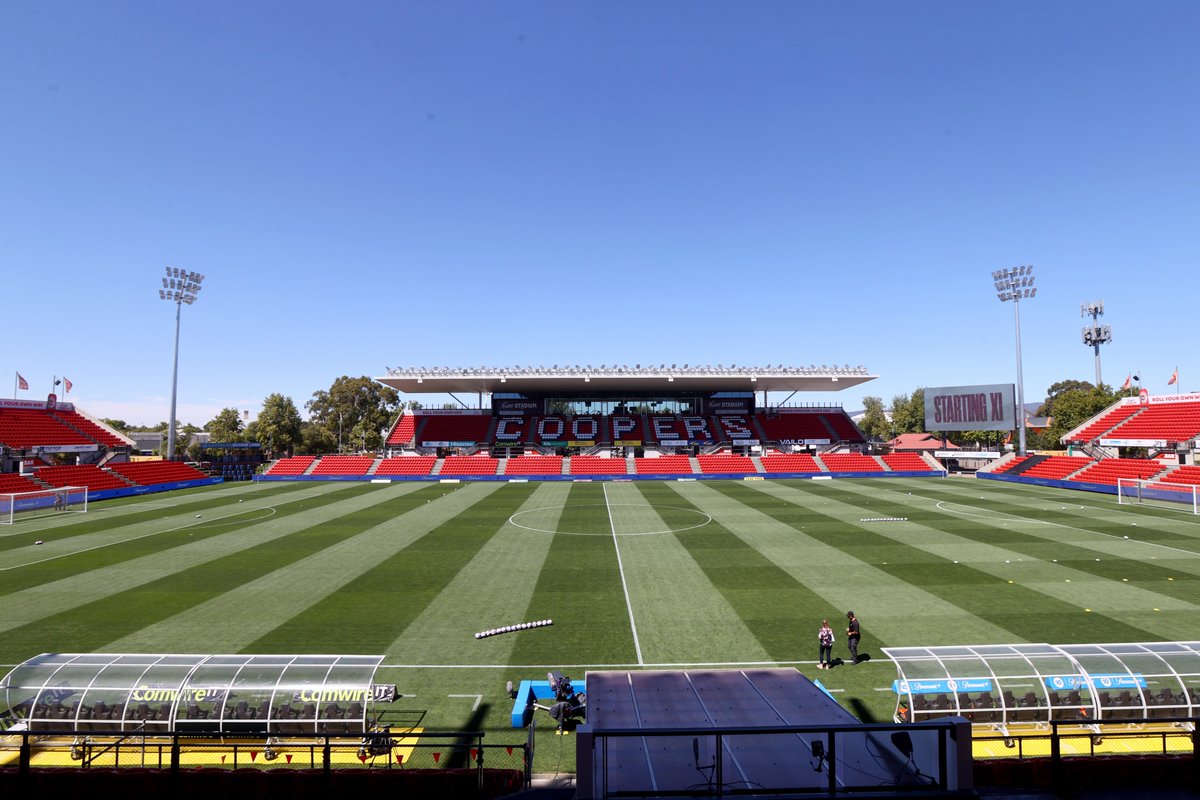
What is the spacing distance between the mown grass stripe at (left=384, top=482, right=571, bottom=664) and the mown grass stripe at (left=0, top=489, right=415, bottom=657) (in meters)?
10.4

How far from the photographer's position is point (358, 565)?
2508 cm

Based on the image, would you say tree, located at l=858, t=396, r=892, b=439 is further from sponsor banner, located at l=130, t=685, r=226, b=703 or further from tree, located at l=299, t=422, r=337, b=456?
sponsor banner, located at l=130, t=685, r=226, b=703

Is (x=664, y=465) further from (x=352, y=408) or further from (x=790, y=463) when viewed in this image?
(x=352, y=408)

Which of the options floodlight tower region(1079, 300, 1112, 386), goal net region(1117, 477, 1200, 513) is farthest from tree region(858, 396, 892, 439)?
goal net region(1117, 477, 1200, 513)

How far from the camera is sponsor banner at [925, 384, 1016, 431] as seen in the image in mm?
66625

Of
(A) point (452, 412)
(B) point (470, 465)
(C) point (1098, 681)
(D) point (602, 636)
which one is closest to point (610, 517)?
(D) point (602, 636)

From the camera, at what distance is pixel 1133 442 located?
5516 cm

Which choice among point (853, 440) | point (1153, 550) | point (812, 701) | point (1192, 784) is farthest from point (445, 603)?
point (853, 440)

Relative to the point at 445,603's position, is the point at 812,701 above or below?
above

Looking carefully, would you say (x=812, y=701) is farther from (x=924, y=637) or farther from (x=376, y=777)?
(x=924, y=637)

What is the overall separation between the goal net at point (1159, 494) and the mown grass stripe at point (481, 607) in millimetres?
43359

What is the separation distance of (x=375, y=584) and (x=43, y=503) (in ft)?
128

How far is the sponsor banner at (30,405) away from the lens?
54.0m

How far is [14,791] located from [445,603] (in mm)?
13536
